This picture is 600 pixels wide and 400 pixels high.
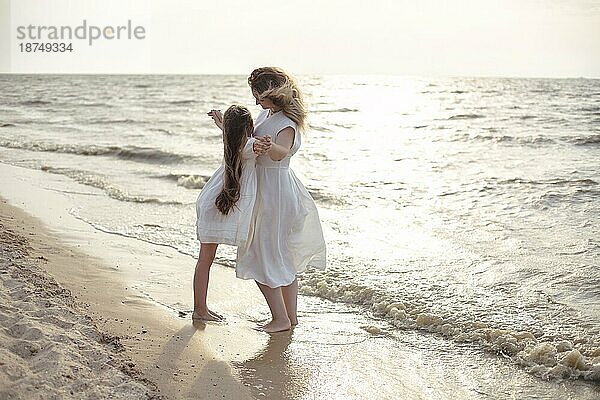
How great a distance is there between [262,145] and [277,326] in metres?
1.21

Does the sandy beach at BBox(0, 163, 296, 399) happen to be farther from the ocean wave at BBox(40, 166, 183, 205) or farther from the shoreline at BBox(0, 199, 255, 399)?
the ocean wave at BBox(40, 166, 183, 205)

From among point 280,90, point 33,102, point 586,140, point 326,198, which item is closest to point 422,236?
point 326,198

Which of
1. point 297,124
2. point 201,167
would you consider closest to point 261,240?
point 297,124

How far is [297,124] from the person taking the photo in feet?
16.6

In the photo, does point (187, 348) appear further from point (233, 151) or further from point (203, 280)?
point (233, 151)

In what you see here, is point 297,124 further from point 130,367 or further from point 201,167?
point 201,167

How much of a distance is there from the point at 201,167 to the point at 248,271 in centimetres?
947

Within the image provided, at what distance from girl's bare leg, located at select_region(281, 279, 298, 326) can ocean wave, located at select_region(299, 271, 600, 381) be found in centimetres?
73

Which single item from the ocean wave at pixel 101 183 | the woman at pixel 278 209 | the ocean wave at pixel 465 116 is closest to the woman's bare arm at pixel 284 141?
the woman at pixel 278 209

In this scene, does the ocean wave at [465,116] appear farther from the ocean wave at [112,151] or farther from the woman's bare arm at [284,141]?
the woman's bare arm at [284,141]

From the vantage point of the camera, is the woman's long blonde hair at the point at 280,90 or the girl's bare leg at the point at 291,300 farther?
the girl's bare leg at the point at 291,300

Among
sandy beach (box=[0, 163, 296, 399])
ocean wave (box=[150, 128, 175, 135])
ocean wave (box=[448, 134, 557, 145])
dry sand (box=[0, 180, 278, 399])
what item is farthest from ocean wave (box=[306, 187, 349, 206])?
ocean wave (box=[150, 128, 175, 135])

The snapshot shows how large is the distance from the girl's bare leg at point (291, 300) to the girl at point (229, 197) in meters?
0.52

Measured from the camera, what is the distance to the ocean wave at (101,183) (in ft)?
32.4
